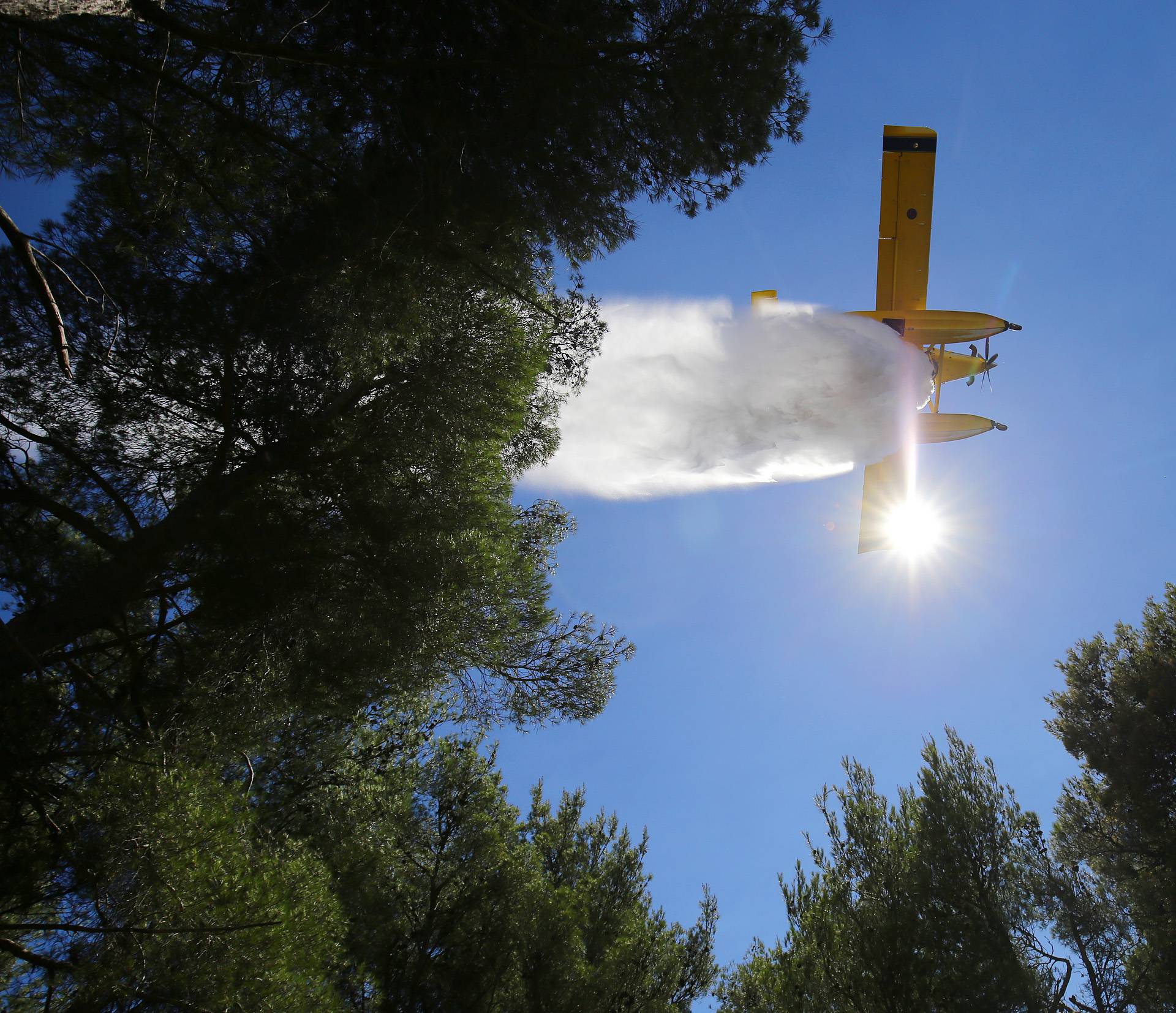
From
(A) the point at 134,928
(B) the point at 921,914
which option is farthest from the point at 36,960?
(B) the point at 921,914

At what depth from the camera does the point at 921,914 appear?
25.3 ft

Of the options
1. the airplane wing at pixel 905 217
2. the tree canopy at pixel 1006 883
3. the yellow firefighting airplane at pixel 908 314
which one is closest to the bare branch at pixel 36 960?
the tree canopy at pixel 1006 883

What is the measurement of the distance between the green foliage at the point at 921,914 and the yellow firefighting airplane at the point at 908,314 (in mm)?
3639

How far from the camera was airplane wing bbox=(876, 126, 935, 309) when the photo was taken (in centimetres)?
945

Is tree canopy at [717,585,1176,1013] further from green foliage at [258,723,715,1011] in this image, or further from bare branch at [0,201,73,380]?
bare branch at [0,201,73,380]

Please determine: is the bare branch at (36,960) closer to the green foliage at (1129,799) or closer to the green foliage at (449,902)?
the green foliage at (449,902)

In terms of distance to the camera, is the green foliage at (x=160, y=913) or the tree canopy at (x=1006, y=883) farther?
the tree canopy at (x=1006, y=883)

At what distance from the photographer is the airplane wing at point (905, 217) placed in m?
9.45

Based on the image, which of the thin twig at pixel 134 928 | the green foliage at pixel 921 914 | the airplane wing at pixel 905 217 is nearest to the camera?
the thin twig at pixel 134 928

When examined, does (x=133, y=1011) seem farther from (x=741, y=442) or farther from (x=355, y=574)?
(x=741, y=442)

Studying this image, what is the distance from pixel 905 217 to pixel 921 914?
365 inches

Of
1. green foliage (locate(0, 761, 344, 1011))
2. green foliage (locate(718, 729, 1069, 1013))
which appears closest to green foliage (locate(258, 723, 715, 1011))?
green foliage (locate(718, 729, 1069, 1013))

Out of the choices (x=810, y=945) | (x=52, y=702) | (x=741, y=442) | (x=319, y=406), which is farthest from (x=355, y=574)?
(x=810, y=945)

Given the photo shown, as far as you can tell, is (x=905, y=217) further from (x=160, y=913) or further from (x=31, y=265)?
(x=160, y=913)
